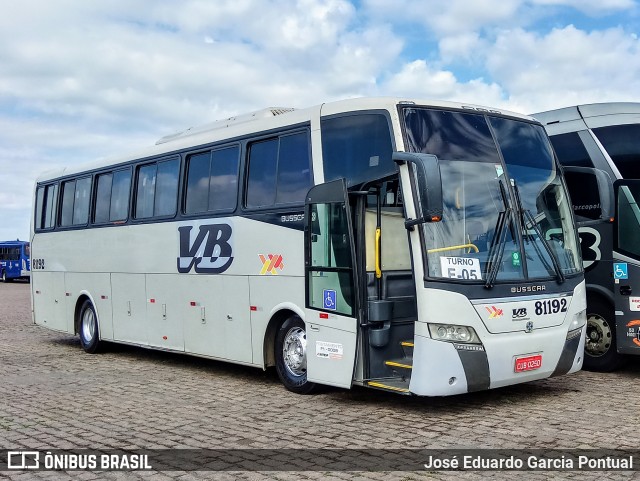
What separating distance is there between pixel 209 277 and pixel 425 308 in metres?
4.40

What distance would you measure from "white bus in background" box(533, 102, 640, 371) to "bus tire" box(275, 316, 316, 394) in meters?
4.29

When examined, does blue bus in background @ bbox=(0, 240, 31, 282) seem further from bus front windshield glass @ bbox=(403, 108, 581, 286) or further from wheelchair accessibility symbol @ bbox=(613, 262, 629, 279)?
bus front windshield glass @ bbox=(403, 108, 581, 286)

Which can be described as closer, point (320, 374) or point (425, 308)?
point (425, 308)

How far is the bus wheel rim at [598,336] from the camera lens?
36.8 feet

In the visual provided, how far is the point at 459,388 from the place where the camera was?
8.18 meters

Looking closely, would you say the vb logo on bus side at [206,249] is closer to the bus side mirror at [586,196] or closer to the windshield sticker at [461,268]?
the windshield sticker at [461,268]

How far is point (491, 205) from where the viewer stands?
8664 mm

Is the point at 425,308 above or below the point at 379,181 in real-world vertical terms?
below

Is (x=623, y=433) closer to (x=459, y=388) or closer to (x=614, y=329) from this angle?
(x=459, y=388)

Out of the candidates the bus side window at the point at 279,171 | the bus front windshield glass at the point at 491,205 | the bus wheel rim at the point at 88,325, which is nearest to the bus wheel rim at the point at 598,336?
the bus front windshield glass at the point at 491,205

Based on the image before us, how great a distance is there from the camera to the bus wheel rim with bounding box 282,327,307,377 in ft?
32.7

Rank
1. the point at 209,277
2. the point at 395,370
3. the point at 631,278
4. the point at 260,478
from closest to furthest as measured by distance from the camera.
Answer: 1. the point at 260,478
2. the point at 395,370
3. the point at 631,278
4. the point at 209,277

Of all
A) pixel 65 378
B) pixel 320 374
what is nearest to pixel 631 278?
pixel 320 374

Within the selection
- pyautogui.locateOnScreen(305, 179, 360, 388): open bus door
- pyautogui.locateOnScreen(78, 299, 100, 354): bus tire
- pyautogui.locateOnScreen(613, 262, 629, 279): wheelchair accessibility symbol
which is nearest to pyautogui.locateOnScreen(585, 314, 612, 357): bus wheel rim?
pyautogui.locateOnScreen(613, 262, 629, 279): wheelchair accessibility symbol
